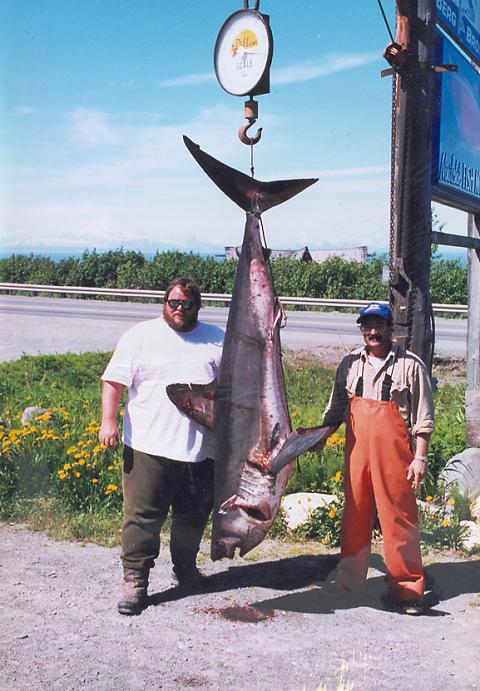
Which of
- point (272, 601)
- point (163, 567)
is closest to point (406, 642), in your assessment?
point (272, 601)

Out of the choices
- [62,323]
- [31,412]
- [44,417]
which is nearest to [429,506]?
[44,417]

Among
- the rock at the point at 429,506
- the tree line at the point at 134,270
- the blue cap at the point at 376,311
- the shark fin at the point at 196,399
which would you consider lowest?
the rock at the point at 429,506

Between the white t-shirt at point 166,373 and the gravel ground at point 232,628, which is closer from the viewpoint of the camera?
the gravel ground at point 232,628

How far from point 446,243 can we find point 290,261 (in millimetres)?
1510

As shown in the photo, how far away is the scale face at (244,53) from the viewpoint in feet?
9.78

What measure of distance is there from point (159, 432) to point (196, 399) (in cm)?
40

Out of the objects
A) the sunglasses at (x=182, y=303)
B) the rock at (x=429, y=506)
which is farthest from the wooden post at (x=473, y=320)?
the sunglasses at (x=182, y=303)

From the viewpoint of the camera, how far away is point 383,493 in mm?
3627

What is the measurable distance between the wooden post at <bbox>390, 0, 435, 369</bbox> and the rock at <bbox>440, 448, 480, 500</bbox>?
50.5 inches

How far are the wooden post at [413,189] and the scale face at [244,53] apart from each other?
1236 millimetres

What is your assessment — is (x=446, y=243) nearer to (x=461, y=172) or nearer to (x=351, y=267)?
(x=461, y=172)

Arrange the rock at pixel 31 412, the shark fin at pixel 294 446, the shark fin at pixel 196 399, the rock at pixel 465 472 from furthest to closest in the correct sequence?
1. the rock at pixel 31 412
2. the rock at pixel 465 472
3. the shark fin at pixel 196 399
4. the shark fin at pixel 294 446

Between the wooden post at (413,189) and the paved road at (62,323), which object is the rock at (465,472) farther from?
the paved road at (62,323)

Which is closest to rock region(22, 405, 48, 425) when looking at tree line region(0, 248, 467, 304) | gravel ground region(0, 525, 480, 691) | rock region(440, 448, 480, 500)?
tree line region(0, 248, 467, 304)
